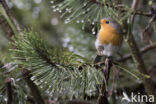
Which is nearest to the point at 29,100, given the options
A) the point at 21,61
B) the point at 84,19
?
the point at 21,61

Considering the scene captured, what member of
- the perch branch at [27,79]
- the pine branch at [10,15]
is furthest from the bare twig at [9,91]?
the pine branch at [10,15]

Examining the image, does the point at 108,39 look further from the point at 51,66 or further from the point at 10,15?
the point at 10,15

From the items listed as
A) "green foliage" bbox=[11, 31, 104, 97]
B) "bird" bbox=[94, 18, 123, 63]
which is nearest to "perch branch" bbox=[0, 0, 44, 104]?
"green foliage" bbox=[11, 31, 104, 97]

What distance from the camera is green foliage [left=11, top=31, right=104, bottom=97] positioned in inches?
32.2

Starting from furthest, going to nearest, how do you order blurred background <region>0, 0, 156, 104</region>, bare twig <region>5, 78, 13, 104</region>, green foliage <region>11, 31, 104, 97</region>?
blurred background <region>0, 0, 156, 104</region> → bare twig <region>5, 78, 13, 104</region> → green foliage <region>11, 31, 104, 97</region>

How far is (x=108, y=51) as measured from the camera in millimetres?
1041

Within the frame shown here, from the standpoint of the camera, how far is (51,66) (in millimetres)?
850

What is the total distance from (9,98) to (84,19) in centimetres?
39

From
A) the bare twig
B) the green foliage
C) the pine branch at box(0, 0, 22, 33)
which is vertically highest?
the pine branch at box(0, 0, 22, 33)

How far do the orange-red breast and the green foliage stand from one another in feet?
0.61

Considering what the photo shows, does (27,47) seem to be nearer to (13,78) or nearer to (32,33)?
(32,33)

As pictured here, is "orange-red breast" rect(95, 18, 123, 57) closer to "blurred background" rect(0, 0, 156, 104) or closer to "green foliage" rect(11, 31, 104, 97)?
"blurred background" rect(0, 0, 156, 104)

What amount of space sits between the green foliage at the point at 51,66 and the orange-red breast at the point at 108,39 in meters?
A: 0.18

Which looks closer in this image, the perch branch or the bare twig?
the bare twig
